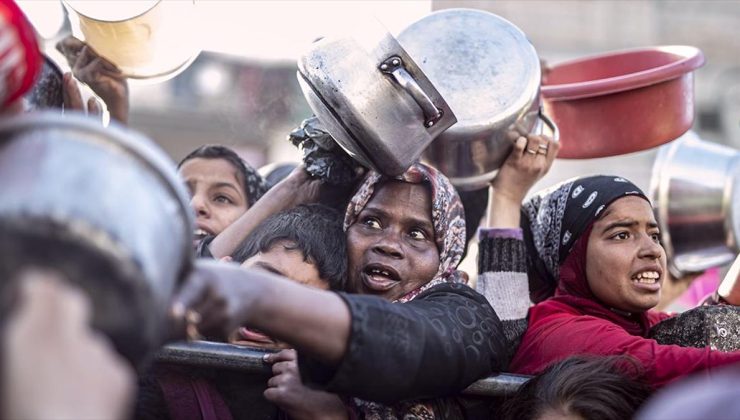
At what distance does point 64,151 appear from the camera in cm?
151

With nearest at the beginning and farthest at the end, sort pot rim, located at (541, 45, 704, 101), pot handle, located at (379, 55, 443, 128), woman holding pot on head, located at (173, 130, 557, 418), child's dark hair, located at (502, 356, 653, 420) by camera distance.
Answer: woman holding pot on head, located at (173, 130, 557, 418) → child's dark hair, located at (502, 356, 653, 420) → pot handle, located at (379, 55, 443, 128) → pot rim, located at (541, 45, 704, 101)

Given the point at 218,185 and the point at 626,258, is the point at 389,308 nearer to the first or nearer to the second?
the point at 626,258

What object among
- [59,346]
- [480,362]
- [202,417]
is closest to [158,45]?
[202,417]

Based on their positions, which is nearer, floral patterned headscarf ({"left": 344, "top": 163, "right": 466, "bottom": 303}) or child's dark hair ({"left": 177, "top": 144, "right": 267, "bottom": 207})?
floral patterned headscarf ({"left": 344, "top": 163, "right": 466, "bottom": 303})

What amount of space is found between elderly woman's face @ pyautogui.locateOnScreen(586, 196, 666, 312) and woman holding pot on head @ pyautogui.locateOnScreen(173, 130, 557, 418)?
0.27 m

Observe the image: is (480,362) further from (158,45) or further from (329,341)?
(158,45)

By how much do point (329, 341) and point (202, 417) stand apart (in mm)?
679

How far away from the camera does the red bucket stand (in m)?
3.71

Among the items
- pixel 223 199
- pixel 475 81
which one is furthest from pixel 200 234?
pixel 475 81

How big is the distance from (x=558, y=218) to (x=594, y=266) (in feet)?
0.69

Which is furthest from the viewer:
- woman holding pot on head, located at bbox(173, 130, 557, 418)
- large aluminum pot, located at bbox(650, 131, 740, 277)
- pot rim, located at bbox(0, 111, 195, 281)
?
large aluminum pot, located at bbox(650, 131, 740, 277)

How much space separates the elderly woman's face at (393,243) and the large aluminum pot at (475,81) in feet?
0.72

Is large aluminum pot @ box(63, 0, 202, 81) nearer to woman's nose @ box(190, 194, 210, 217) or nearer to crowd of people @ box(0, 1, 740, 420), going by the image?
crowd of people @ box(0, 1, 740, 420)

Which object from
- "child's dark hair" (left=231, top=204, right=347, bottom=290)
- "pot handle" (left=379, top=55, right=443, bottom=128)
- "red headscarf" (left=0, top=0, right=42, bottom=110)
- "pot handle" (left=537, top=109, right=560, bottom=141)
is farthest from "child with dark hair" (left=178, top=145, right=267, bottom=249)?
"red headscarf" (left=0, top=0, right=42, bottom=110)
